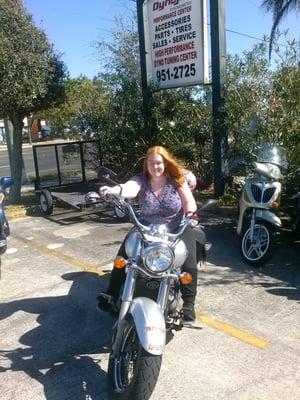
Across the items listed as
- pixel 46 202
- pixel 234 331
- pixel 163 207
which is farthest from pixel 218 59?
pixel 234 331

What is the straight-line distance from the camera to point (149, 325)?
2.74 meters

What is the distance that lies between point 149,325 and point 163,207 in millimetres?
1179

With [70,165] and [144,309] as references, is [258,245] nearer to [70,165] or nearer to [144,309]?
[144,309]

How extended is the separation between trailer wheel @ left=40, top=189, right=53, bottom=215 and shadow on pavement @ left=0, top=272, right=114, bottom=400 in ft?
12.2

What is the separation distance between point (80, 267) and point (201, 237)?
2.05 meters

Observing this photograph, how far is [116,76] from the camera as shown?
10.3 m

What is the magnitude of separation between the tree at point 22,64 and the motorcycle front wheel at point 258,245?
5038 millimetres

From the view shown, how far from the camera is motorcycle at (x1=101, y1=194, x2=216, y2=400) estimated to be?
2682 mm

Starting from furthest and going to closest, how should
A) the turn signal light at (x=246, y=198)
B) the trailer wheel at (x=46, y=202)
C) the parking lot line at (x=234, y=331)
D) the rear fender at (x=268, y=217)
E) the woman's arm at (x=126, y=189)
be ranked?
1. the trailer wheel at (x=46, y=202)
2. the turn signal light at (x=246, y=198)
3. the rear fender at (x=268, y=217)
4. the parking lot line at (x=234, y=331)
5. the woman's arm at (x=126, y=189)

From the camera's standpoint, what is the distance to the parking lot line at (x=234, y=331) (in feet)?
12.0

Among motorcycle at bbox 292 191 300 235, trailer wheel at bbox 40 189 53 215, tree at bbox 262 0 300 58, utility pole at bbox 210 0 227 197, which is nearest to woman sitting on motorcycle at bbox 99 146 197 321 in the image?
motorcycle at bbox 292 191 300 235

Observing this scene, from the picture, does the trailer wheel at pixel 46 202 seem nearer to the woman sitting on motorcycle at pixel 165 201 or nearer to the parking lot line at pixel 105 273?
the parking lot line at pixel 105 273

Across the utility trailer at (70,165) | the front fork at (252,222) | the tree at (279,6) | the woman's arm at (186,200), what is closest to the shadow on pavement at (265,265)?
the front fork at (252,222)

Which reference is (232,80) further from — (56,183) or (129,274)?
(129,274)
